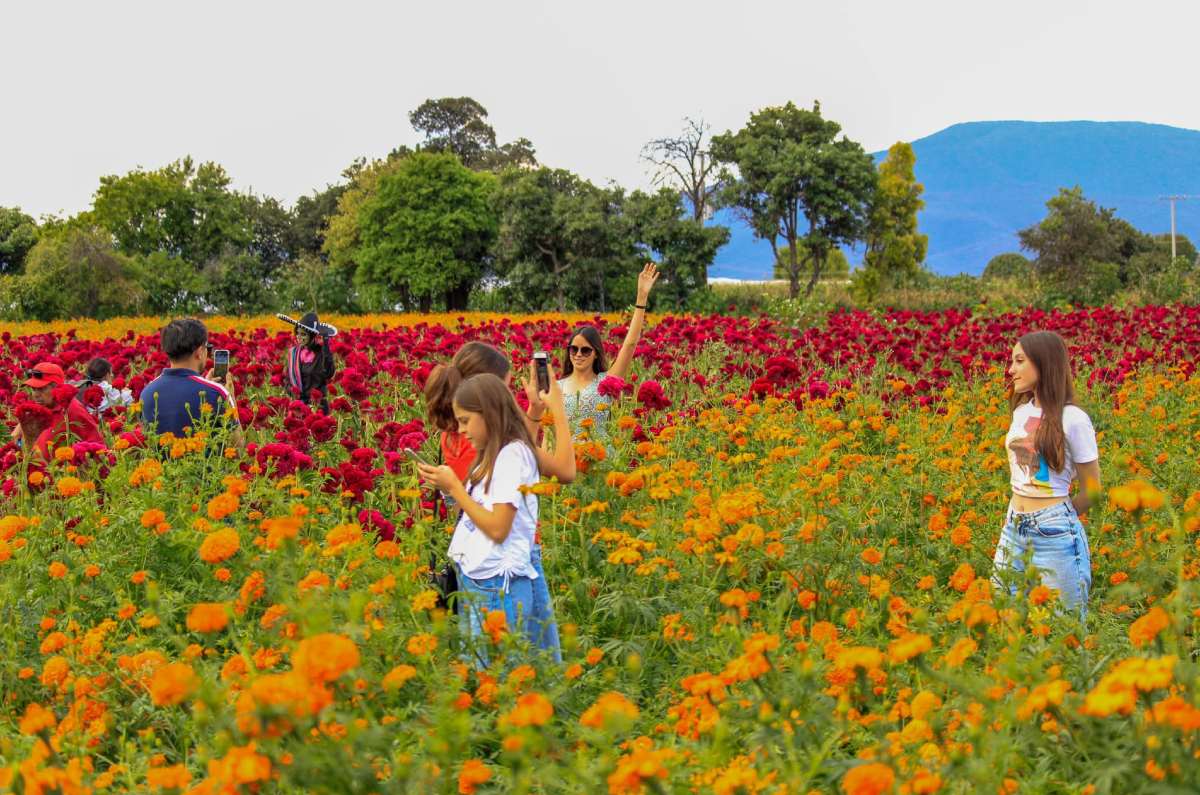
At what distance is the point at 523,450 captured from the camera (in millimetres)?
3932

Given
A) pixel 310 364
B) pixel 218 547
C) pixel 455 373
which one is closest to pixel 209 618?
pixel 218 547

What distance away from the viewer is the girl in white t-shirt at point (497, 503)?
151 inches

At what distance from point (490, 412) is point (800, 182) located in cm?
4354

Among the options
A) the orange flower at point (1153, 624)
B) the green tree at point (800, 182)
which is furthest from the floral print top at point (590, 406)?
the green tree at point (800, 182)

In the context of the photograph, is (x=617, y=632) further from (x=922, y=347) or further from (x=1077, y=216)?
(x=1077, y=216)

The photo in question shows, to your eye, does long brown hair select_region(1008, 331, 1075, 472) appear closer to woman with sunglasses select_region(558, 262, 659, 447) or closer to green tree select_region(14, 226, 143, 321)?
woman with sunglasses select_region(558, 262, 659, 447)

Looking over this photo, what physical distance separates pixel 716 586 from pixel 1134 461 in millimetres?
3754

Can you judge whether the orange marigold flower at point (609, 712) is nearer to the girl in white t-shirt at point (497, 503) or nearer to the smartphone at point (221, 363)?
the girl in white t-shirt at point (497, 503)

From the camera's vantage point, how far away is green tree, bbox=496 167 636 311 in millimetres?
42844

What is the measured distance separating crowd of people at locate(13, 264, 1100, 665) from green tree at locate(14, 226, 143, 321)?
33.7 m

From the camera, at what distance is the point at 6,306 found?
36750 millimetres

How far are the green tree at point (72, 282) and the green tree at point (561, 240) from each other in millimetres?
13868

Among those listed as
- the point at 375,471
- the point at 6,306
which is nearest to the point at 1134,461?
the point at 375,471

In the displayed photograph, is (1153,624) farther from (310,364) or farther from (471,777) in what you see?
(310,364)
